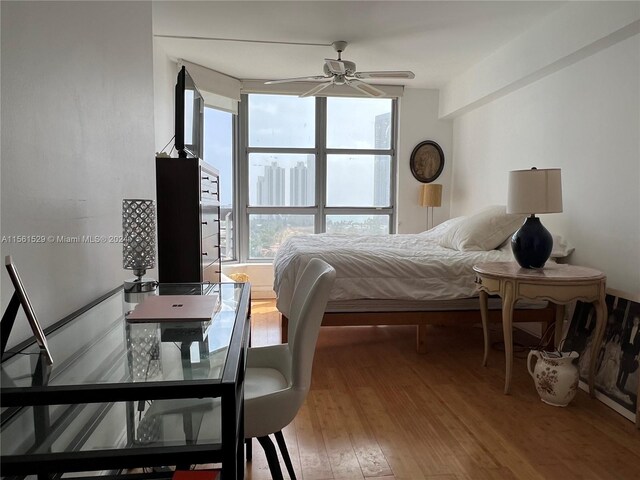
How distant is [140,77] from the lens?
196 cm

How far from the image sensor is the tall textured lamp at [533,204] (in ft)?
8.28

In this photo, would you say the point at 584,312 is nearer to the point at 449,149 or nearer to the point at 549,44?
the point at 549,44

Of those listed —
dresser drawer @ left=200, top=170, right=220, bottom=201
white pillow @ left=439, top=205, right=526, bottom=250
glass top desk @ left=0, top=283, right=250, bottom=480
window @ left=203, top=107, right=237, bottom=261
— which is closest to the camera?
glass top desk @ left=0, top=283, right=250, bottom=480

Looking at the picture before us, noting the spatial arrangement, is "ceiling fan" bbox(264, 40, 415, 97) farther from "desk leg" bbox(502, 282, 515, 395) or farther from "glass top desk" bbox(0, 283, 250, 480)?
"glass top desk" bbox(0, 283, 250, 480)

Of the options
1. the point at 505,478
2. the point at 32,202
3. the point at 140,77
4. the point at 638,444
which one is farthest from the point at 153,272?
the point at 638,444

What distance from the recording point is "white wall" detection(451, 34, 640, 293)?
2.62 metres

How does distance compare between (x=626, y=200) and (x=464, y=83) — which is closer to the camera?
(x=626, y=200)

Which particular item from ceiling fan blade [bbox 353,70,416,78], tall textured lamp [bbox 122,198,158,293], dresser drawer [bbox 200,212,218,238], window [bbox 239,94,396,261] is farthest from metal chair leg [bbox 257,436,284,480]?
window [bbox 239,94,396,261]

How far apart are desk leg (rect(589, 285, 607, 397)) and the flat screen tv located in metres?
2.62

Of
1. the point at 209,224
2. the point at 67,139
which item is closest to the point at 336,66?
the point at 209,224

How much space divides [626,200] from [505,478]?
1.92 meters

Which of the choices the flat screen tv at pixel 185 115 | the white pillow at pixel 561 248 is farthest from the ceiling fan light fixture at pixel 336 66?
the white pillow at pixel 561 248

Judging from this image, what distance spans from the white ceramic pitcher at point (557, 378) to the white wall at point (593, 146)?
72 cm

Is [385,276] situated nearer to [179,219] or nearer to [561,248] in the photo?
[561,248]
